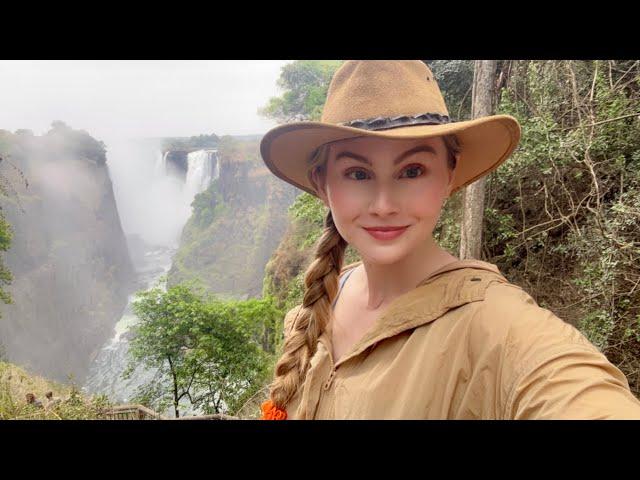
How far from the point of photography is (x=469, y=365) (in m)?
0.65

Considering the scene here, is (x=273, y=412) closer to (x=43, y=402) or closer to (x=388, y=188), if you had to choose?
(x=388, y=188)

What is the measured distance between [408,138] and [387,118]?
99 mm

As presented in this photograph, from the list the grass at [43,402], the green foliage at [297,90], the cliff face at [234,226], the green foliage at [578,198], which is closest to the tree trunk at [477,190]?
the green foliage at [578,198]

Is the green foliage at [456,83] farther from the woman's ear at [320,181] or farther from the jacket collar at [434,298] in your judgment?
the jacket collar at [434,298]

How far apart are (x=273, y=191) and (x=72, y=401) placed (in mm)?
20424

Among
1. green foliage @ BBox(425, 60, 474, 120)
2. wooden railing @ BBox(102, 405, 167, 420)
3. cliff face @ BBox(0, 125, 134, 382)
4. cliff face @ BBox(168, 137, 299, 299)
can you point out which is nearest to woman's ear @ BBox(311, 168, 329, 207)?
green foliage @ BBox(425, 60, 474, 120)

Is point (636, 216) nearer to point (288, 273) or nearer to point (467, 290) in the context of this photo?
point (467, 290)

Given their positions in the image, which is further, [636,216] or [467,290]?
[636,216]

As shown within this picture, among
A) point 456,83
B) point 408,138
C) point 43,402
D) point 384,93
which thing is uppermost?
point 456,83

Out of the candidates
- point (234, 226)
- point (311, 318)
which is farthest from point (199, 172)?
point (311, 318)

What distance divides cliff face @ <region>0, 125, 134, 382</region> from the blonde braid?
66.4ft

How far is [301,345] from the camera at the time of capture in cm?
100

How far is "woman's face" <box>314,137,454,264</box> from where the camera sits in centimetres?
74

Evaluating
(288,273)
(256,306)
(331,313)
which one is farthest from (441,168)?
(288,273)
